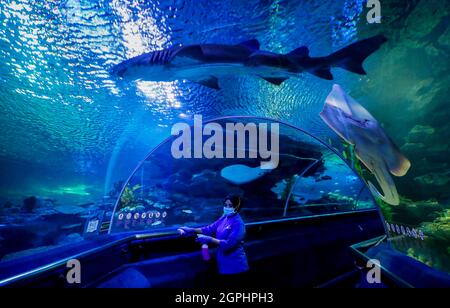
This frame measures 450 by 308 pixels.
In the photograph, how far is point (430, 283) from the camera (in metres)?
1.86

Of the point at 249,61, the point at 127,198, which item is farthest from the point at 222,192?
the point at 249,61

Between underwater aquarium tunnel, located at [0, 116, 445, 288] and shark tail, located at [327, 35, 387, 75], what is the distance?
1880mm

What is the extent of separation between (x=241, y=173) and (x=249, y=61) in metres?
6.69

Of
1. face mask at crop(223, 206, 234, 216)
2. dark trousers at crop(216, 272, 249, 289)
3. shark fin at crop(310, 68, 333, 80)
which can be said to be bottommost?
dark trousers at crop(216, 272, 249, 289)

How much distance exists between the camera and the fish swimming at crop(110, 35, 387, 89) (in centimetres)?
319

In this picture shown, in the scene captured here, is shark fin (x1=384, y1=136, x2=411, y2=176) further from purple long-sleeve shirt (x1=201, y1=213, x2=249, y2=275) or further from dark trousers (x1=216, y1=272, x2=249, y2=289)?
dark trousers (x1=216, y1=272, x2=249, y2=289)

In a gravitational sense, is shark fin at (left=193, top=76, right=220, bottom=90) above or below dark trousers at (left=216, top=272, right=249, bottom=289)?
above

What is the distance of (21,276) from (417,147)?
4968 millimetres

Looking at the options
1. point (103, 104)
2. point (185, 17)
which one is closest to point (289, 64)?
point (185, 17)

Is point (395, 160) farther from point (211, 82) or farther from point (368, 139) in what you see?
point (211, 82)

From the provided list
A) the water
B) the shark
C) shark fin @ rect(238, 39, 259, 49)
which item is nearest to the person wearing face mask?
shark fin @ rect(238, 39, 259, 49)

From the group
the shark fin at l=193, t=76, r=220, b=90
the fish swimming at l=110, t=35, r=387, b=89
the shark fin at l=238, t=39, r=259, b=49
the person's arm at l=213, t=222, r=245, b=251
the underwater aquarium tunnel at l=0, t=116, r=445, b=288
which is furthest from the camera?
the shark fin at l=193, t=76, r=220, b=90

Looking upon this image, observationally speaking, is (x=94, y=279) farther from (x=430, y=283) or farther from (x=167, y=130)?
(x=167, y=130)

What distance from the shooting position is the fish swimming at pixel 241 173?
9242 mm
